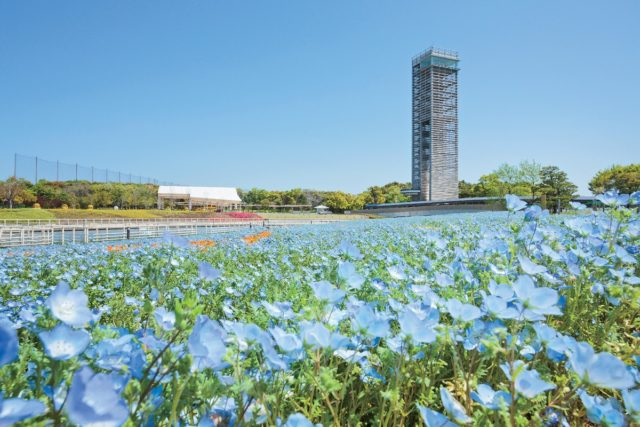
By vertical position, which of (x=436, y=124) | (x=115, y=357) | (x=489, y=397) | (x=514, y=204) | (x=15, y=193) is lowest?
(x=489, y=397)

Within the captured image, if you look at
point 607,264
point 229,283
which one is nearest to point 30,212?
point 229,283

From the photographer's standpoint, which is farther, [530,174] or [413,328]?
[530,174]

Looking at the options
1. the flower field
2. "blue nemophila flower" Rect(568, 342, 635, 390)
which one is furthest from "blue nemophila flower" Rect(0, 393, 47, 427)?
"blue nemophila flower" Rect(568, 342, 635, 390)

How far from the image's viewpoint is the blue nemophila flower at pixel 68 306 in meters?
0.66

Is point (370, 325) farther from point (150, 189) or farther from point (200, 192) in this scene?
point (200, 192)

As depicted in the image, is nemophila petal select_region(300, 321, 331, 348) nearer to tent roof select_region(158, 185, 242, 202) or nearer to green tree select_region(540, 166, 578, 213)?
green tree select_region(540, 166, 578, 213)

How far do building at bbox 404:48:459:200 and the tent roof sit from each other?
118ft

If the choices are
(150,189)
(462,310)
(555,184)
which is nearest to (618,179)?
(555,184)

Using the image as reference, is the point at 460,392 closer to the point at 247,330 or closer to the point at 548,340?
the point at 548,340

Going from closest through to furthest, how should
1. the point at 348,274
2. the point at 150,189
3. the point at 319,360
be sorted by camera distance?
1. the point at 319,360
2. the point at 348,274
3. the point at 150,189

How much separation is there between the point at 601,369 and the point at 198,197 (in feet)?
224

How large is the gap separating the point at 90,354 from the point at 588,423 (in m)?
1.59

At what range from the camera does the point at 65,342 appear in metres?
0.61

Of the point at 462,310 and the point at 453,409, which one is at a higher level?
the point at 462,310
